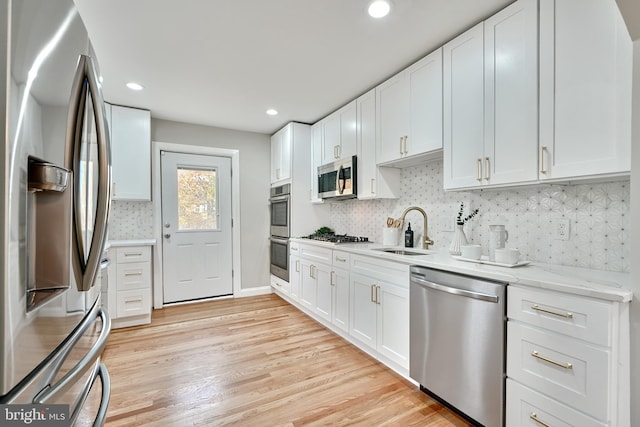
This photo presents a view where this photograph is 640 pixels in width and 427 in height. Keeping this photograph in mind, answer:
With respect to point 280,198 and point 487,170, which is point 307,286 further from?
point 487,170

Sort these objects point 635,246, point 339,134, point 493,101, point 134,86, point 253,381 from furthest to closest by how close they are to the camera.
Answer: point 339,134, point 134,86, point 253,381, point 493,101, point 635,246

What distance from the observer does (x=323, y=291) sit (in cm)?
315

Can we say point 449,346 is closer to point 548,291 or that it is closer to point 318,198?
point 548,291

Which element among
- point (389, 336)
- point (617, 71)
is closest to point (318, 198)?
point (389, 336)

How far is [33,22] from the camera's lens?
0.62 meters

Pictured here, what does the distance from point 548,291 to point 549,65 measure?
3.91 ft

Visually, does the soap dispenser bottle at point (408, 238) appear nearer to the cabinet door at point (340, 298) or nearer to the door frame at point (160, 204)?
the cabinet door at point (340, 298)

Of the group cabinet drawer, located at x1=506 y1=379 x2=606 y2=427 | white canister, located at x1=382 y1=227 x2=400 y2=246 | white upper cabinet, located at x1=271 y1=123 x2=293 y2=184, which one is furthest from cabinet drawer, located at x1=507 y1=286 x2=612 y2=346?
white upper cabinet, located at x1=271 y1=123 x2=293 y2=184

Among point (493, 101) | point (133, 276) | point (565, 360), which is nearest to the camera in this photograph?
point (565, 360)

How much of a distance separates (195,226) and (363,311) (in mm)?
2789

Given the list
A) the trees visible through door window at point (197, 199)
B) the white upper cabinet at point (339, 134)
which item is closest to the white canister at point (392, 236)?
the white upper cabinet at point (339, 134)

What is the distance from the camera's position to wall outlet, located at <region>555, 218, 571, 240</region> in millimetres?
1756

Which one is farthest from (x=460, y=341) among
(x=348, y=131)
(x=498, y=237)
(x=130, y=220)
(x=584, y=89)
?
(x=130, y=220)

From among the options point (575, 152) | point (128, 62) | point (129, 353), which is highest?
point (128, 62)
